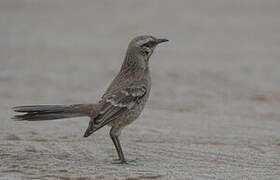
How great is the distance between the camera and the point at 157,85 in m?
12.9

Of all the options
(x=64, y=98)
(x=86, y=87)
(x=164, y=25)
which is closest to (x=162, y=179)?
(x=64, y=98)

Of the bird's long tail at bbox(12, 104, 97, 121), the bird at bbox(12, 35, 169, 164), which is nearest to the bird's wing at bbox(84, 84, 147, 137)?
the bird at bbox(12, 35, 169, 164)

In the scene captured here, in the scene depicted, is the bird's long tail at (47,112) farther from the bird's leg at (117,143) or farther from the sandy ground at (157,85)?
the sandy ground at (157,85)

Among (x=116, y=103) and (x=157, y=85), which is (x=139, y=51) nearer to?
(x=116, y=103)

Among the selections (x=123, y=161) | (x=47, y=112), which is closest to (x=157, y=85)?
(x=123, y=161)

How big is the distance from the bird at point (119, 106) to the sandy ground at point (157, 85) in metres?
0.46

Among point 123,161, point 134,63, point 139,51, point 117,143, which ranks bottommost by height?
point 123,161

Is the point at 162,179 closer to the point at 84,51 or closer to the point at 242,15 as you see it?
the point at 84,51

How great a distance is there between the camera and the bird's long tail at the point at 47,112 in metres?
7.11

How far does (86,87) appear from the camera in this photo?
12.8 m

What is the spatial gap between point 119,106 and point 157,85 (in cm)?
555

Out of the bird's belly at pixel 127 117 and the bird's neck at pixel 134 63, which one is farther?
the bird's neck at pixel 134 63

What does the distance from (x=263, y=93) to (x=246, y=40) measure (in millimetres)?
4361

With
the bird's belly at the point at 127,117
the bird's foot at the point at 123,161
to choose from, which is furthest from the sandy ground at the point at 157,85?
the bird's belly at the point at 127,117
